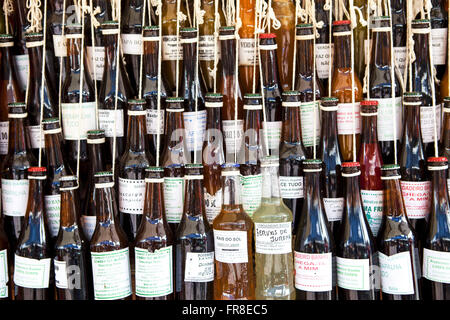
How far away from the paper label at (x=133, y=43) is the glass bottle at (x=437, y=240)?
679mm

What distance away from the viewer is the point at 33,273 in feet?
4.07

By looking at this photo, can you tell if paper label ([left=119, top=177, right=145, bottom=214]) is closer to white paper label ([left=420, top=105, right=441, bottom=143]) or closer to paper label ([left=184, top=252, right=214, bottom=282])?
paper label ([left=184, top=252, right=214, bottom=282])

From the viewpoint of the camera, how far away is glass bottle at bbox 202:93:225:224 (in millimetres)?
1277

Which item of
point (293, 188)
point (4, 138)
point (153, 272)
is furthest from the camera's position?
point (4, 138)

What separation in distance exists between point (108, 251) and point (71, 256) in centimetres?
8

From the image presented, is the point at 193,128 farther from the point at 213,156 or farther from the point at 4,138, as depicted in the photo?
the point at 4,138

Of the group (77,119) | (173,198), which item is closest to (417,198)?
(173,198)

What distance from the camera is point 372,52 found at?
53.1 inches

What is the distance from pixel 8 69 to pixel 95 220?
0.44m

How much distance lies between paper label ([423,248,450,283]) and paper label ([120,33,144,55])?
2.51 ft

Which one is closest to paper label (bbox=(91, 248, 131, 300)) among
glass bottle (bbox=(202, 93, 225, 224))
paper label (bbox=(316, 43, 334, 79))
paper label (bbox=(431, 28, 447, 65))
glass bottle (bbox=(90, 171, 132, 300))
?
glass bottle (bbox=(90, 171, 132, 300))

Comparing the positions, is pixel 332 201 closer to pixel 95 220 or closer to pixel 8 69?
pixel 95 220

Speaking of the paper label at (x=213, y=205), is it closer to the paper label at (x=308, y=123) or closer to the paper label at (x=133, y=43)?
the paper label at (x=308, y=123)

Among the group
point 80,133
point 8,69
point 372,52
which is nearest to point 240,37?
point 372,52
